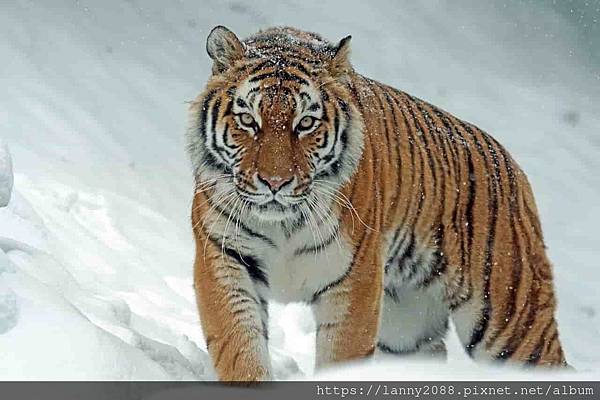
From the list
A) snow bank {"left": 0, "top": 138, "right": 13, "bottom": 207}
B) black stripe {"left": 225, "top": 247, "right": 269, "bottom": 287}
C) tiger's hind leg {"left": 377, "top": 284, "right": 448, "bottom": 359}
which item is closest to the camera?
snow bank {"left": 0, "top": 138, "right": 13, "bottom": 207}

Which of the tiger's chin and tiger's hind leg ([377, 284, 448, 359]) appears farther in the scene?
tiger's hind leg ([377, 284, 448, 359])

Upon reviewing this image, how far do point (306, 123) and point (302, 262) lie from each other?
49 cm

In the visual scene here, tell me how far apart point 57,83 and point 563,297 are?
4191 millimetres

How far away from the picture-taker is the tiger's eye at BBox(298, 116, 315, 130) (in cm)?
348

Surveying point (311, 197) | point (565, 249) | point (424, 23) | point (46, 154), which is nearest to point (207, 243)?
point (311, 197)

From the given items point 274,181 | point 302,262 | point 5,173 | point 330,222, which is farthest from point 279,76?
point 5,173

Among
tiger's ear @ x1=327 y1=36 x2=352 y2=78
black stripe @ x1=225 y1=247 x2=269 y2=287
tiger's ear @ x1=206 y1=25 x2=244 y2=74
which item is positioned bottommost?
black stripe @ x1=225 y1=247 x2=269 y2=287

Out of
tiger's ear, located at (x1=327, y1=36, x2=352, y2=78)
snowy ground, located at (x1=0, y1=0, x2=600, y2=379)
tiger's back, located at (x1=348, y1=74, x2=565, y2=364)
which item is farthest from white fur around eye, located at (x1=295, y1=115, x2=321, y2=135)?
snowy ground, located at (x1=0, y1=0, x2=600, y2=379)

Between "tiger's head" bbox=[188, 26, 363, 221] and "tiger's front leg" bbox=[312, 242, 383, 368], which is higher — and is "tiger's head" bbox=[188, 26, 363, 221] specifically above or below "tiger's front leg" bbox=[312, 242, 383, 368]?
above

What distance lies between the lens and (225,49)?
361cm

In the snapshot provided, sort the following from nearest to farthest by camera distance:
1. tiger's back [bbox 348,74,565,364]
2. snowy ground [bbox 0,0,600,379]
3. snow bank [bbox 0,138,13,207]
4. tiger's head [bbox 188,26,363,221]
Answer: snowy ground [bbox 0,0,600,379], snow bank [bbox 0,138,13,207], tiger's head [bbox 188,26,363,221], tiger's back [bbox 348,74,565,364]

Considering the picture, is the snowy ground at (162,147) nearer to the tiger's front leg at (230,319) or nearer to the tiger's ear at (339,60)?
the tiger's front leg at (230,319)

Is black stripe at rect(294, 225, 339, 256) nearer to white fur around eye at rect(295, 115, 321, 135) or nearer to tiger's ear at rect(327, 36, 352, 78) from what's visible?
white fur around eye at rect(295, 115, 321, 135)

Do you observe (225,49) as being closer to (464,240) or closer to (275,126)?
(275,126)
